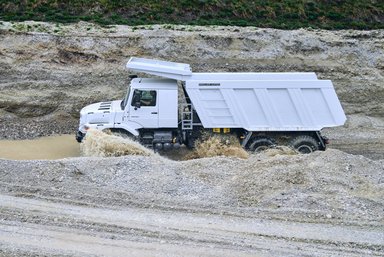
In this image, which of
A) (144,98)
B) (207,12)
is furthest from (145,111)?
(207,12)

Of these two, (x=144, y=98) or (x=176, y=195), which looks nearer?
(x=176, y=195)

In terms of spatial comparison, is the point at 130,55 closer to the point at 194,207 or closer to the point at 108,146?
the point at 108,146

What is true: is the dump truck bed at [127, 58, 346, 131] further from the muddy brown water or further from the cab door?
the muddy brown water

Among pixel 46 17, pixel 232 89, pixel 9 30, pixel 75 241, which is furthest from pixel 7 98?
pixel 75 241

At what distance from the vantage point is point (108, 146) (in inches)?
609

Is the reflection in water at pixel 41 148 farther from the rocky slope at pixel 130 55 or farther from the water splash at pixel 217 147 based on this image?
the water splash at pixel 217 147

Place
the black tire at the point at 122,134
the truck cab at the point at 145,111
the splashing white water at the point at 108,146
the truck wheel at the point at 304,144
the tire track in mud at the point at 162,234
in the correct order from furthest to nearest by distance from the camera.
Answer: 1. the truck wheel at the point at 304,144
2. the black tire at the point at 122,134
3. the truck cab at the point at 145,111
4. the splashing white water at the point at 108,146
5. the tire track in mud at the point at 162,234

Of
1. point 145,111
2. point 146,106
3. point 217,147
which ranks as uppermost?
point 146,106

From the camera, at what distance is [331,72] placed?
23922 mm

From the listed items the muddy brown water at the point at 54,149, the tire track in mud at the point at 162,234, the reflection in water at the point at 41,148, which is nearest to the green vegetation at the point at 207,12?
the reflection in water at the point at 41,148

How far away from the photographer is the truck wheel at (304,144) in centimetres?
1655

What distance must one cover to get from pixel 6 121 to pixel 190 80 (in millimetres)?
8110

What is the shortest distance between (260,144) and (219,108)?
1.62 meters

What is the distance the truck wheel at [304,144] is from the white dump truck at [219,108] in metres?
0.03
